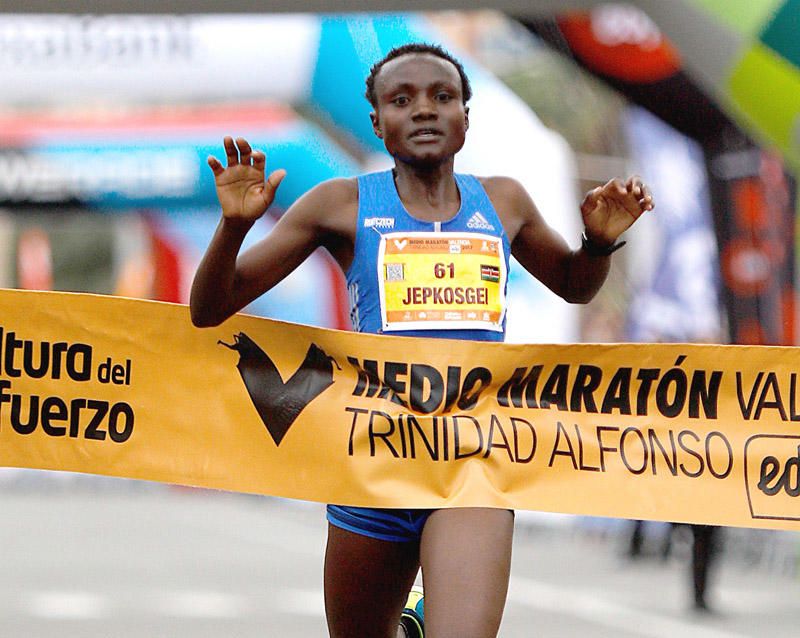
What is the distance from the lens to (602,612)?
36.3 feet

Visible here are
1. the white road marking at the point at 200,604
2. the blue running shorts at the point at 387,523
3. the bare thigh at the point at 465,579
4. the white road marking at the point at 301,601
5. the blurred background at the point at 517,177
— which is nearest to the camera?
the bare thigh at the point at 465,579

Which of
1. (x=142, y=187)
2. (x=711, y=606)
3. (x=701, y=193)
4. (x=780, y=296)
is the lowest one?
(x=711, y=606)

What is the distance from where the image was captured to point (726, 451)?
502cm

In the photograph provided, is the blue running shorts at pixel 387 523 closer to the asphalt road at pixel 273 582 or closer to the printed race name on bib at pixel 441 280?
the printed race name on bib at pixel 441 280

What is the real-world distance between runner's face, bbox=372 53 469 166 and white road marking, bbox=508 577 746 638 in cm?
576

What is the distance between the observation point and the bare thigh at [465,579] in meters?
4.18

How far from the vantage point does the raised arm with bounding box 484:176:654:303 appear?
4.61m

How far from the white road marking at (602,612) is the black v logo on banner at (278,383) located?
17.2ft

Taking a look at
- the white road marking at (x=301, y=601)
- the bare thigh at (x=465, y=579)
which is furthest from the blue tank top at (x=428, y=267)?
the white road marking at (x=301, y=601)

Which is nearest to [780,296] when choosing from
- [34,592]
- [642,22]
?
[642,22]

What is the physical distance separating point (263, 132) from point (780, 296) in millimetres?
6468

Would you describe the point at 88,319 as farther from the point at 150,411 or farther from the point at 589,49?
the point at 589,49

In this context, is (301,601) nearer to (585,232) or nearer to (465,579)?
(585,232)

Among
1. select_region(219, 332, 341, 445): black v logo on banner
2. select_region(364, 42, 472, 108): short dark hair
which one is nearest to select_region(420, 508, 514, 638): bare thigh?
select_region(219, 332, 341, 445): black v logo on banner
